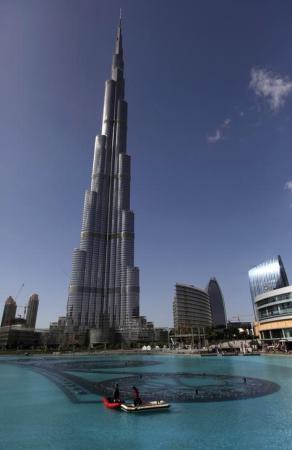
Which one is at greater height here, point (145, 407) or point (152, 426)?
point (145, 407)

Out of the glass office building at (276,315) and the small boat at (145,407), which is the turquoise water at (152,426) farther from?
the glass office building at (276,315)

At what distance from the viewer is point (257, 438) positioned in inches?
840

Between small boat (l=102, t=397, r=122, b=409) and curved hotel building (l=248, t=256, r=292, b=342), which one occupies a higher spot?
curved hotel building (l=248, t=256, r=292, b=342)

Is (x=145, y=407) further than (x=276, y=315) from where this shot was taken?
No

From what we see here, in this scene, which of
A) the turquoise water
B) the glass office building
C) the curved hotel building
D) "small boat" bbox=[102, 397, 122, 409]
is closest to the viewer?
the turquoise water

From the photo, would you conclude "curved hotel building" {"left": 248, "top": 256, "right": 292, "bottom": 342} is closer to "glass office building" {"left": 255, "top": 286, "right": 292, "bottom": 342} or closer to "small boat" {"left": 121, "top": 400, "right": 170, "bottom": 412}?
"glass office building" {"left": 255, "top": 286, "right": 292, "bottom": 342}

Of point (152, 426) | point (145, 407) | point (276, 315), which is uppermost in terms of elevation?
point (276, 315)

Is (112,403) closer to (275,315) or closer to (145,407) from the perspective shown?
(145,407)

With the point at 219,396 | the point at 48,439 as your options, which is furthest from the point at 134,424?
the point at 219,396

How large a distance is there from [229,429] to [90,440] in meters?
10.3

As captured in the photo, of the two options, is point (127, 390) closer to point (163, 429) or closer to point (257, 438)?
point (163, 429)

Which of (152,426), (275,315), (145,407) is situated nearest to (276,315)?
(275,315)

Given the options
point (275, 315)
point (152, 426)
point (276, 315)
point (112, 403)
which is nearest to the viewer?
point (152, 426)

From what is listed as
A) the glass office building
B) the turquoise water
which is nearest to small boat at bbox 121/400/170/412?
the turquoise water
